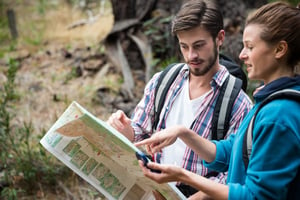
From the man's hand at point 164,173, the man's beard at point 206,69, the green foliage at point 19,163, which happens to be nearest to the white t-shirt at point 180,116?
the man's beard at point 206,69

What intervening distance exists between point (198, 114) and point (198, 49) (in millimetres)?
326

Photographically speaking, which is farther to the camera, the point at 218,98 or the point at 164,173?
the point at 218,98

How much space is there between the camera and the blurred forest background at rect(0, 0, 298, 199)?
3.55 meters

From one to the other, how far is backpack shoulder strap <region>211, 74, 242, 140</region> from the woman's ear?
1.93ft

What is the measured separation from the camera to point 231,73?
2.29 m

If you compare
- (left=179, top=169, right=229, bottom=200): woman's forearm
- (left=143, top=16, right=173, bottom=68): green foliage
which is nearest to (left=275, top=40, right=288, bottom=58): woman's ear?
(left=179, top=169, right=229, bottom=200): woman's forearm

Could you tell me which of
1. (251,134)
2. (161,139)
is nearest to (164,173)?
(161,139)

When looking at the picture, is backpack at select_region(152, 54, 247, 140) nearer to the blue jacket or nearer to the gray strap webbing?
the gray strap webbing

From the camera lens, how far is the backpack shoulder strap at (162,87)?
2123 mm

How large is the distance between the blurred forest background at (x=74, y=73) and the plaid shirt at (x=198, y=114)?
4.83ft

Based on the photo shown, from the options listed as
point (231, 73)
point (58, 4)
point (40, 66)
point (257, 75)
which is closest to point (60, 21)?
point (58, 4)

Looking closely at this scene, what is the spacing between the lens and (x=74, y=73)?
19.9 ft

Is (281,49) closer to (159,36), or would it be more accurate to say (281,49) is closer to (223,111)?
(223,111)

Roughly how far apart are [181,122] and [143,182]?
413 mm
